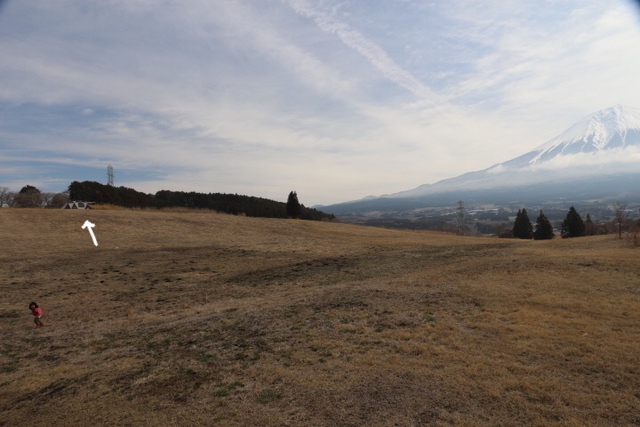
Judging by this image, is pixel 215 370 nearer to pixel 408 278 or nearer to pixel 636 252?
pixel 408 278

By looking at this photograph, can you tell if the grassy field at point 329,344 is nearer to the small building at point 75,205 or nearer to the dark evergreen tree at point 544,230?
the dark evergreen tree at point 544,230

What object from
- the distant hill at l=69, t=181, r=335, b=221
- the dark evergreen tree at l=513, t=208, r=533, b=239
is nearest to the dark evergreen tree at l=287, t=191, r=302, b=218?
the distant hill at l=69, t=181, r=335, b=221

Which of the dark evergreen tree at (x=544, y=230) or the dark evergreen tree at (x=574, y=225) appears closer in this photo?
the dark evergreen tree at (x=574, y=225)

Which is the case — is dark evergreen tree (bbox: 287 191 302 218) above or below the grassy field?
above

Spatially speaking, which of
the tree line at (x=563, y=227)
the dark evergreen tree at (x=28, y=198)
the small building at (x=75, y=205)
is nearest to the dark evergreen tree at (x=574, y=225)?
the tree line at (x=563, y=227)

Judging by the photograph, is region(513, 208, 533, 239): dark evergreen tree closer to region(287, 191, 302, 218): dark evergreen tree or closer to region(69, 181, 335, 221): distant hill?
region(287, 191, 302, 218): dark evergreen tree

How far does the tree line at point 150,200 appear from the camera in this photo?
78.6 m

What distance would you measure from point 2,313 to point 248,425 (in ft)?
52.6

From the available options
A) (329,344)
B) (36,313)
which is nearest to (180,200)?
(36,313)

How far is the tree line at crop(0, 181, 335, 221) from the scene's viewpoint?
78625mm

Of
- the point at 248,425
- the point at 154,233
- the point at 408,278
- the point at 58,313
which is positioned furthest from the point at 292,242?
the point at 248,425

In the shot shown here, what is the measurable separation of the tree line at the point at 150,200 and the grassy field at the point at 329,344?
61.1 meters

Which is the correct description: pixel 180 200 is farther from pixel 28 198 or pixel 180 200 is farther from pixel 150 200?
pixel 28 198

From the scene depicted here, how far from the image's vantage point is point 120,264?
25.7 m
